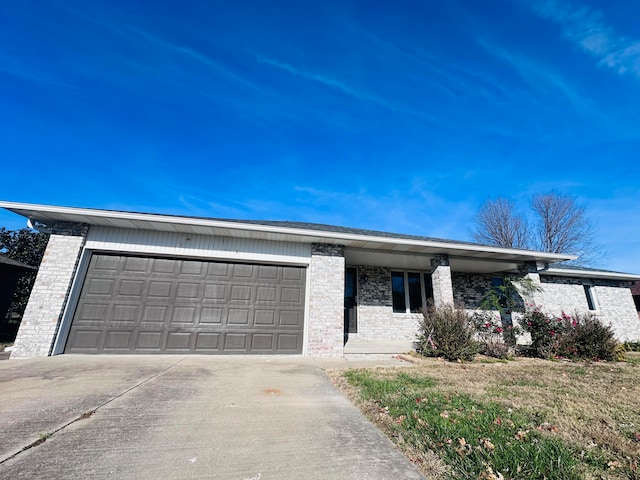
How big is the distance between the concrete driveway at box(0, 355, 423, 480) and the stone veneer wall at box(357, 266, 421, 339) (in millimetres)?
6334

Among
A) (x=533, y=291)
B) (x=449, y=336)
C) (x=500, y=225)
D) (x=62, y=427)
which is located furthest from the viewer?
(x=500, y=225)

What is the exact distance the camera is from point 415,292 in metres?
11.3

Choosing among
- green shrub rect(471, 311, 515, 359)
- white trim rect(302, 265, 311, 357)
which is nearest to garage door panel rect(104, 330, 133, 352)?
white trim rect(302, 265, 311, 357)

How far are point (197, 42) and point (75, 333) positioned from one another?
8571 mm

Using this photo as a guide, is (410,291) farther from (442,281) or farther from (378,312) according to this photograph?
(442,281)

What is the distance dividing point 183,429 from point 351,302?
8.41 m

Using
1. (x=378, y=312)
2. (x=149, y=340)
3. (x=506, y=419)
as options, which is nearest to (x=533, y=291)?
(x=378, y=312)

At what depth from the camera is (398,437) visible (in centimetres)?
245

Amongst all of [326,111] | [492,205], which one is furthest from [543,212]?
[326,111]

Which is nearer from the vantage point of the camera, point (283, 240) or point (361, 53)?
point (283, 240)

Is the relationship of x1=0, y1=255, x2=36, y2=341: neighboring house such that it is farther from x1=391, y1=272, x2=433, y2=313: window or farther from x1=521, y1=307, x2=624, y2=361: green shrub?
x1=521, y1=307, x2=624, y2=361: green shrub

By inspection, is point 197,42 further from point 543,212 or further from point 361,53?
point 543,212

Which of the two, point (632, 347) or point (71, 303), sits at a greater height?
point (71, 303)

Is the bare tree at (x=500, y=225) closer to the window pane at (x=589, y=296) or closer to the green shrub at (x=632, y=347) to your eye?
the window pane at (x=589, y=296)
